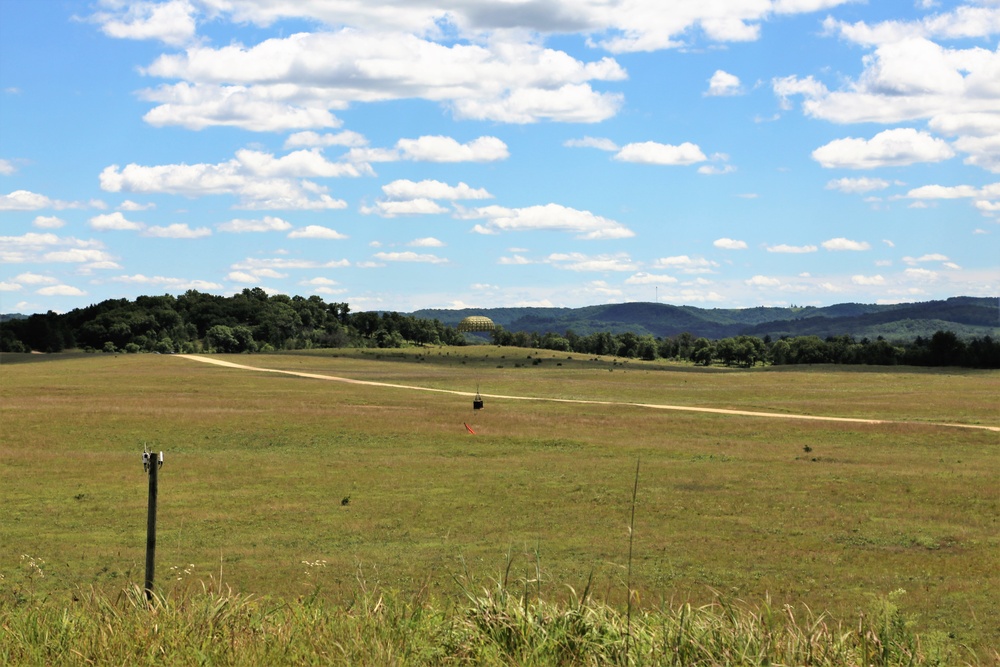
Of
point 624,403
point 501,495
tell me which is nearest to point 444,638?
point 501,495

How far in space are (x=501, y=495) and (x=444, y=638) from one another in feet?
100

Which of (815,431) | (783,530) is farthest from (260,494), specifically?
(815,431)

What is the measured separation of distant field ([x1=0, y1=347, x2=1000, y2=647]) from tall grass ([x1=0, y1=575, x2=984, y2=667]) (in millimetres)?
1227

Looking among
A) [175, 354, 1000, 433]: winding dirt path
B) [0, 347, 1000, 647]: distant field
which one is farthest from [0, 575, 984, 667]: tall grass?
[175, 354, 1000, 433]: winding dirt path

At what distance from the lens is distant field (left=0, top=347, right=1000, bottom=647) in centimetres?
2883

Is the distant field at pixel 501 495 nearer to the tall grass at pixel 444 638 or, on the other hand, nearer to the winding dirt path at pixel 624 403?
the tall grass at pixel 444 638

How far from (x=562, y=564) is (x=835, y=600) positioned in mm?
8157

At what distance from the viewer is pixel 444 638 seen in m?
12.4

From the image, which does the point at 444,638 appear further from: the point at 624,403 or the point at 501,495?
the point at 624,403

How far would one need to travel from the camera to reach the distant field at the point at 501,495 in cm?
2883

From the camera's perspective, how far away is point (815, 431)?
217 ft

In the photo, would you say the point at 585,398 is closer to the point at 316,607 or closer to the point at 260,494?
the point at 260,494

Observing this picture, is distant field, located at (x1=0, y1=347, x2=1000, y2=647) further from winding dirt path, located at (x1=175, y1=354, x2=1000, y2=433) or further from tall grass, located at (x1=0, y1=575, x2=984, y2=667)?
winding dirt path, located at (x1=175, y1=354, x2=1000, y2=433)

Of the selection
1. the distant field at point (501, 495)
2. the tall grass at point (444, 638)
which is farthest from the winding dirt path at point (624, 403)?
the tall grass at point (444, 638)
